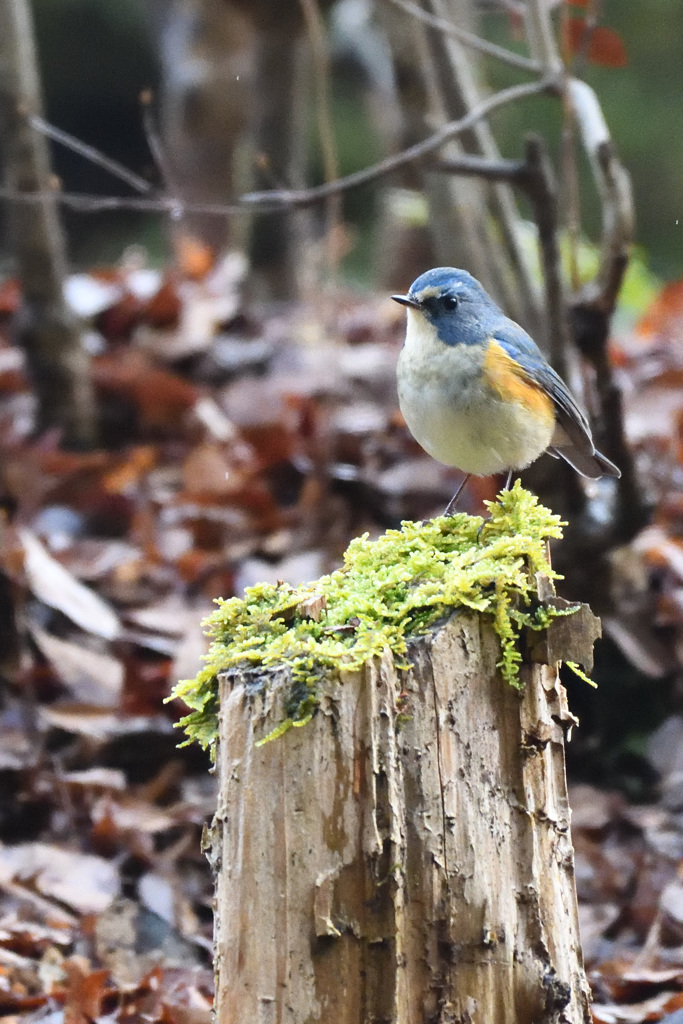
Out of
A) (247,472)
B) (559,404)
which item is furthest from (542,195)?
(247,472)

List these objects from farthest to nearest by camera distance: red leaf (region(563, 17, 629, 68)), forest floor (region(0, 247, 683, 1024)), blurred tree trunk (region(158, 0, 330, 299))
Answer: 1. blurred tree trunk (region(158, 0, 330, 299))
2. red leaf (region(563, 17, 629, 68))
3. forest floor (region(0, 247, 683, 1024))

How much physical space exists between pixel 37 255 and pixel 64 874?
298cm

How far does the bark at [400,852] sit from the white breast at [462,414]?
2.71ft

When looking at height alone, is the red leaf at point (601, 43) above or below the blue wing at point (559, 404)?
above

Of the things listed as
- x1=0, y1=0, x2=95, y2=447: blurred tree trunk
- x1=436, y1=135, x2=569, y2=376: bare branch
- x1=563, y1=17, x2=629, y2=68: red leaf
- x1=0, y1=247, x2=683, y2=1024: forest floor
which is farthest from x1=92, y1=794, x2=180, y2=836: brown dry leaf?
x1=563, y1=17, x2=629, y2=68: red leaf

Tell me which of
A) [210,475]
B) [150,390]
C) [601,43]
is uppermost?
[150,390]

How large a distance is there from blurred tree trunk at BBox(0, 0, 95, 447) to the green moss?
2.71 metres

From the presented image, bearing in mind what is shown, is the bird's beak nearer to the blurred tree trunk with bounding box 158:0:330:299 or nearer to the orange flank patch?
the orange flank patch

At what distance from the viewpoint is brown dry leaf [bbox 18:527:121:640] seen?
13.6 feet

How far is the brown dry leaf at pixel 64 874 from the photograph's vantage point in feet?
10.7

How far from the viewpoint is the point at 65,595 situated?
4.25 m

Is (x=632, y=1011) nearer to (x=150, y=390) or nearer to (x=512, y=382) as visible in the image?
(x=512, y=382)

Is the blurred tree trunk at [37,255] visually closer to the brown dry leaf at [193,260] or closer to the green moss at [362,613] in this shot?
the brown dry leaf at [193,260]

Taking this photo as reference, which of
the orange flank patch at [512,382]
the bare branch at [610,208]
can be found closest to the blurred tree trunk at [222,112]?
the bare branch at [610,208]
